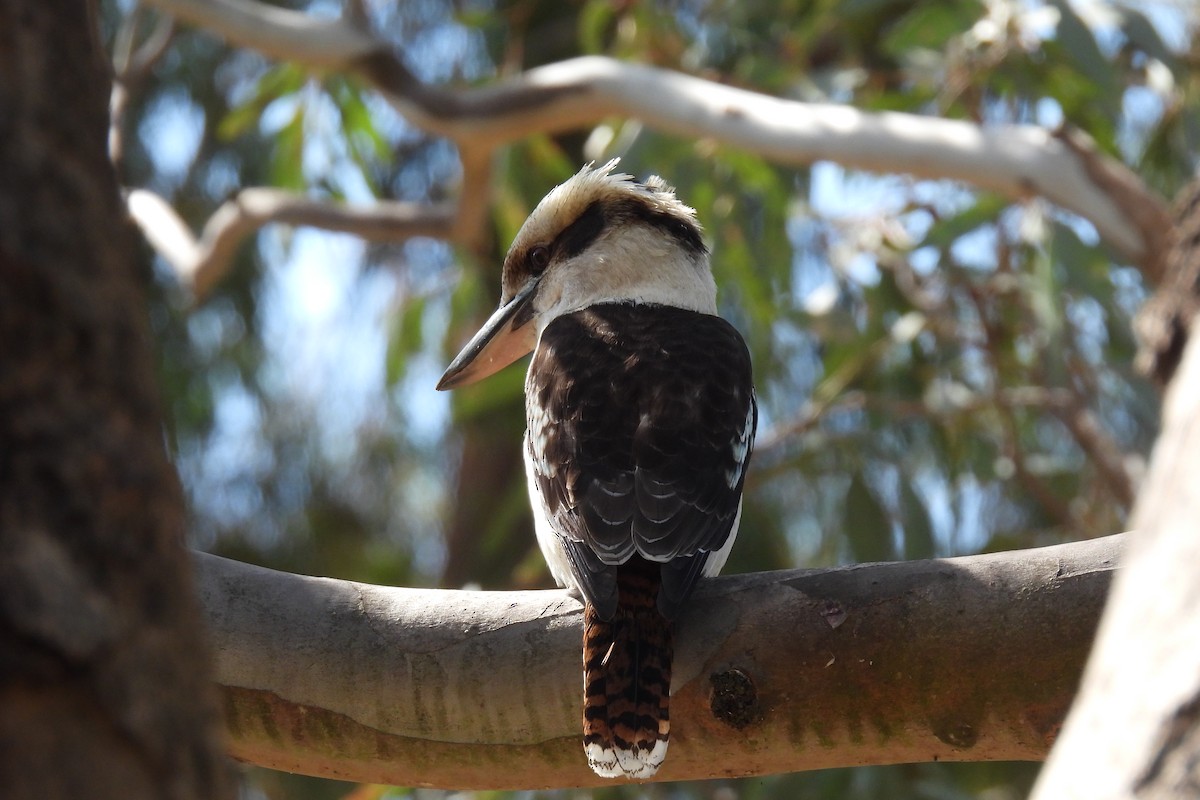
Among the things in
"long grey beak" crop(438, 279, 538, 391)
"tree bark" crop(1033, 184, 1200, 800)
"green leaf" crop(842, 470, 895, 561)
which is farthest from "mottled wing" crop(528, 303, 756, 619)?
"green leaf" crop(842, 470, 895, 561)

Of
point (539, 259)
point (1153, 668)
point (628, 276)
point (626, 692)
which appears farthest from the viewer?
point (539, 259)

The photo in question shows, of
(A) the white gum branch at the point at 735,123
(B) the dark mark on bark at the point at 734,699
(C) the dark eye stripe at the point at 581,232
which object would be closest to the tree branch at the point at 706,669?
(B) the dark mark on bark at the point at 734,699

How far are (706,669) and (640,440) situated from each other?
433 mm

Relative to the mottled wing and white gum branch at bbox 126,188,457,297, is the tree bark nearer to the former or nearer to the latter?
the mottled wing

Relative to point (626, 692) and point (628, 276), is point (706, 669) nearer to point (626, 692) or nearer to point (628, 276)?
point (626, 692)

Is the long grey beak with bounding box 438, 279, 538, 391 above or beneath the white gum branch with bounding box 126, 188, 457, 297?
above

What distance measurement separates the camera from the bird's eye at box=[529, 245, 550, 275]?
2.69 m

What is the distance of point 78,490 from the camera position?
0.55 metres

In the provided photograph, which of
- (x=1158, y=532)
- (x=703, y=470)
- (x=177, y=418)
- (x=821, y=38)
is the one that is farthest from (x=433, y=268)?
(x=1158, y=532)

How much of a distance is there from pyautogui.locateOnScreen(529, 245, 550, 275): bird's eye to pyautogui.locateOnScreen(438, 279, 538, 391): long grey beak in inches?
1.7

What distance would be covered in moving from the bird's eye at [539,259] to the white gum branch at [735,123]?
1.08 m

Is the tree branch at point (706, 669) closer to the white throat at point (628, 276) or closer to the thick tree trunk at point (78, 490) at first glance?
the white throat at point (628, 276)

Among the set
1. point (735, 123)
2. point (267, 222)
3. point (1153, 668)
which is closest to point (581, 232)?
point (735, 123)

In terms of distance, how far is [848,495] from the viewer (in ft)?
12.2
